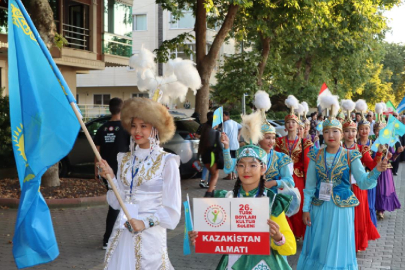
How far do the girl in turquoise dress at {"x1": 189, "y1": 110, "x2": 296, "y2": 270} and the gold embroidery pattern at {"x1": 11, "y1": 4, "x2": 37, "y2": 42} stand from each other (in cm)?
174

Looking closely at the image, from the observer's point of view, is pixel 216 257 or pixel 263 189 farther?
pixel 216 257

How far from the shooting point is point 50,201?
10.5 metres

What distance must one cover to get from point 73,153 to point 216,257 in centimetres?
793

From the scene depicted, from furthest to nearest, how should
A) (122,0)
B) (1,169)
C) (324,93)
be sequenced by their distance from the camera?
(122,0)
(1,169)
(324,93)

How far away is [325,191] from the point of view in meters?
6.21

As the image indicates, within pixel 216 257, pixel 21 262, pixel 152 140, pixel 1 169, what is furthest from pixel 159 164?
pixel 1 169

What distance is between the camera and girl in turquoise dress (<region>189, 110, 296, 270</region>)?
12.6ft

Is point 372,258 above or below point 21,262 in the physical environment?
below

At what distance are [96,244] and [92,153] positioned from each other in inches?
258

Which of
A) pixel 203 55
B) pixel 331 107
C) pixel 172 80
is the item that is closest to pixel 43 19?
pixel 203 55

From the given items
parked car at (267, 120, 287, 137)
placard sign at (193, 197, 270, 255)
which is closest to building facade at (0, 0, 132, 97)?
parked car at (267, 120, 287, 137)

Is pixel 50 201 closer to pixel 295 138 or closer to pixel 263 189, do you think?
pixel 295 138

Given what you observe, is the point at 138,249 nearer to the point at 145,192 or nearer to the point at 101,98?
the point at 145,192

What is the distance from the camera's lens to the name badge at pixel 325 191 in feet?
20.3
